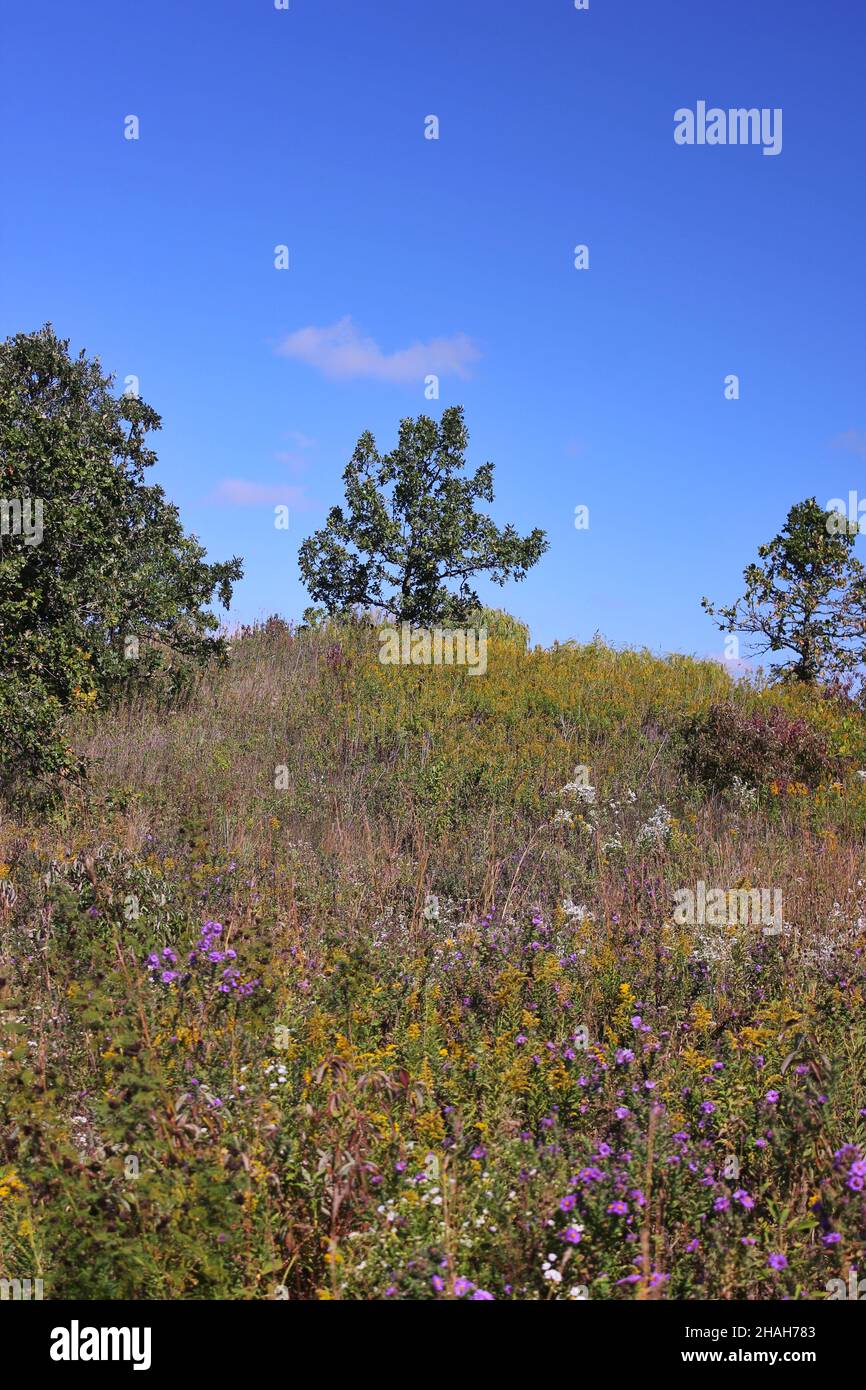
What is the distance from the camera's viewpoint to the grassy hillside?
306 centimetres

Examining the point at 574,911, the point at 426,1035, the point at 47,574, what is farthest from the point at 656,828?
the point at 47,574

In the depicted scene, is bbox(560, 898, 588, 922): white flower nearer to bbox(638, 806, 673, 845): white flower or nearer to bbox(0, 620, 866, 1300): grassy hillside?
bbox(0, 620, 866, 1300): grassy hillside

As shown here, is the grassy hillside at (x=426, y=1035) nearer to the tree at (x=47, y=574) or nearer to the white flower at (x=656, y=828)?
the white flower at (x=656, y=828)

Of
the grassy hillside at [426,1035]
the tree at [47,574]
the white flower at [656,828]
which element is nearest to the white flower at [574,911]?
the grassy hillside at [426,1035]

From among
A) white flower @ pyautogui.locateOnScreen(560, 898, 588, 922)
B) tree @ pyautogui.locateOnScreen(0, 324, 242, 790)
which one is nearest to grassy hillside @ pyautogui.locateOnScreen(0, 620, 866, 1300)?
white flower @ pyautogui.locateOnScreen(560, 898, 588, 922)

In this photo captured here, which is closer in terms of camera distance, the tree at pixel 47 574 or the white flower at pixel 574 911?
the white flower at pixel 574 911

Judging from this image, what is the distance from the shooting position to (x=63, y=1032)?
4.95 meters

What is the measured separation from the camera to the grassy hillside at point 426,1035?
3.06m

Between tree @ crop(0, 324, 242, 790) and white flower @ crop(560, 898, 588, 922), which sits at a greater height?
tree @ crop(0, 324, 242, 790)

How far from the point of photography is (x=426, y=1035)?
4.40 meters

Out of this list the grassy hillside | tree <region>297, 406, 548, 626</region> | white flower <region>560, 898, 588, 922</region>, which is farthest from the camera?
tree <region>297, 406, 548, 626</region>

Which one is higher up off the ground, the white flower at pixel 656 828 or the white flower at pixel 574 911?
the white flower at pixel 656 828
